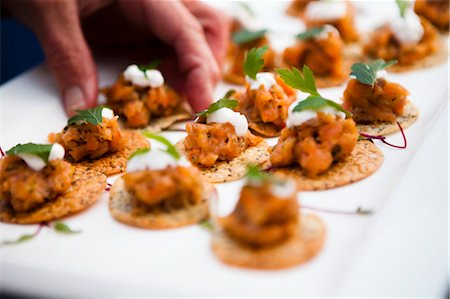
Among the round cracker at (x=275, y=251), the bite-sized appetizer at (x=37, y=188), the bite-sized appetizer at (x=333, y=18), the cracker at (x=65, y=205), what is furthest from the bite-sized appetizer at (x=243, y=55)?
the round cracker at (x=275, y=251)

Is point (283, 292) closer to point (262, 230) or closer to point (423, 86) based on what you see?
point (262, 230)

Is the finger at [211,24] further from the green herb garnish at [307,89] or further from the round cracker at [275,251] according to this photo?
the round cracker at [275,251]

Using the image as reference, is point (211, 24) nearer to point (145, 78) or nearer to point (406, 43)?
point (145, 78)

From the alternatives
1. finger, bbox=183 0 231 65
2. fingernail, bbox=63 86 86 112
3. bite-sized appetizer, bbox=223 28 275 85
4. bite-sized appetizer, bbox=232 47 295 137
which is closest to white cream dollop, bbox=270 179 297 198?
bite-sized appetizer, bbox=232 47 295 137

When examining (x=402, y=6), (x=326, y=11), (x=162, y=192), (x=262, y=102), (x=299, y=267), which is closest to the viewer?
(x=299, y=267)

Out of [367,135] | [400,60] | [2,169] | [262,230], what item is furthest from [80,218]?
[400,60]

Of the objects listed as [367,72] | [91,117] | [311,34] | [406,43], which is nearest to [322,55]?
[311,34]

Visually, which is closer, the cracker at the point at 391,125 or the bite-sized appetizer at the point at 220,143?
the bite-sized appetizer at the point at 220,143
